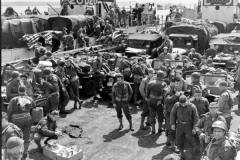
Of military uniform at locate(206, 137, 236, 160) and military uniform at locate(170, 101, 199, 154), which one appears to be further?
military uniform at locate(170, 101, 199, 154)

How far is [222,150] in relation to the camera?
550 centimetres

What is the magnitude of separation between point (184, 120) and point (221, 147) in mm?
2091

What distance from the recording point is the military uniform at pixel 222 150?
5.45m

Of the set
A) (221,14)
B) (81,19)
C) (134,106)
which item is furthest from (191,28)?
(221,14)

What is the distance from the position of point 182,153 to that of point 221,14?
3377 centimetres

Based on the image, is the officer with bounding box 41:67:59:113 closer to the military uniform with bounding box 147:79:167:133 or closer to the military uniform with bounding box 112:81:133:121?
the military uniform with bounding box 112:81:133:121

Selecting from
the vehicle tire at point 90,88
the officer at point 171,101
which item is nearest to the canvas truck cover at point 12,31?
the vehicle tire at point 90,88

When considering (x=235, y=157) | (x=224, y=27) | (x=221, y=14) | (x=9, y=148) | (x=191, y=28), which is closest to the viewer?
(x=9, y=148)

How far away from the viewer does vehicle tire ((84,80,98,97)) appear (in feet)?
44.5

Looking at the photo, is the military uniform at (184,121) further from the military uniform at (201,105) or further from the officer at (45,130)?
the officer at (45,130)

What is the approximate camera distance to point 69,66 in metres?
12.2

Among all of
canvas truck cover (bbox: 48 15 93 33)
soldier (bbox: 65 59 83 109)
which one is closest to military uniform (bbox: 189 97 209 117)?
soldier (bbox: 65 59 83 109)

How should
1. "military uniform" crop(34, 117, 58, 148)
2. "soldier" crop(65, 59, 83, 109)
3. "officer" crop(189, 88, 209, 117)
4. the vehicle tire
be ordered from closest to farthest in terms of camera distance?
1. "officer" crop(189, 88, 209, 117)
2. "military uniform" crop(34, 117, 58, 148)
3. "soldier" crop(65, 59, 83, 109)
4. the vehicle tire

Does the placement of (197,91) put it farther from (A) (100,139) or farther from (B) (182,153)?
(A) (100,139)
